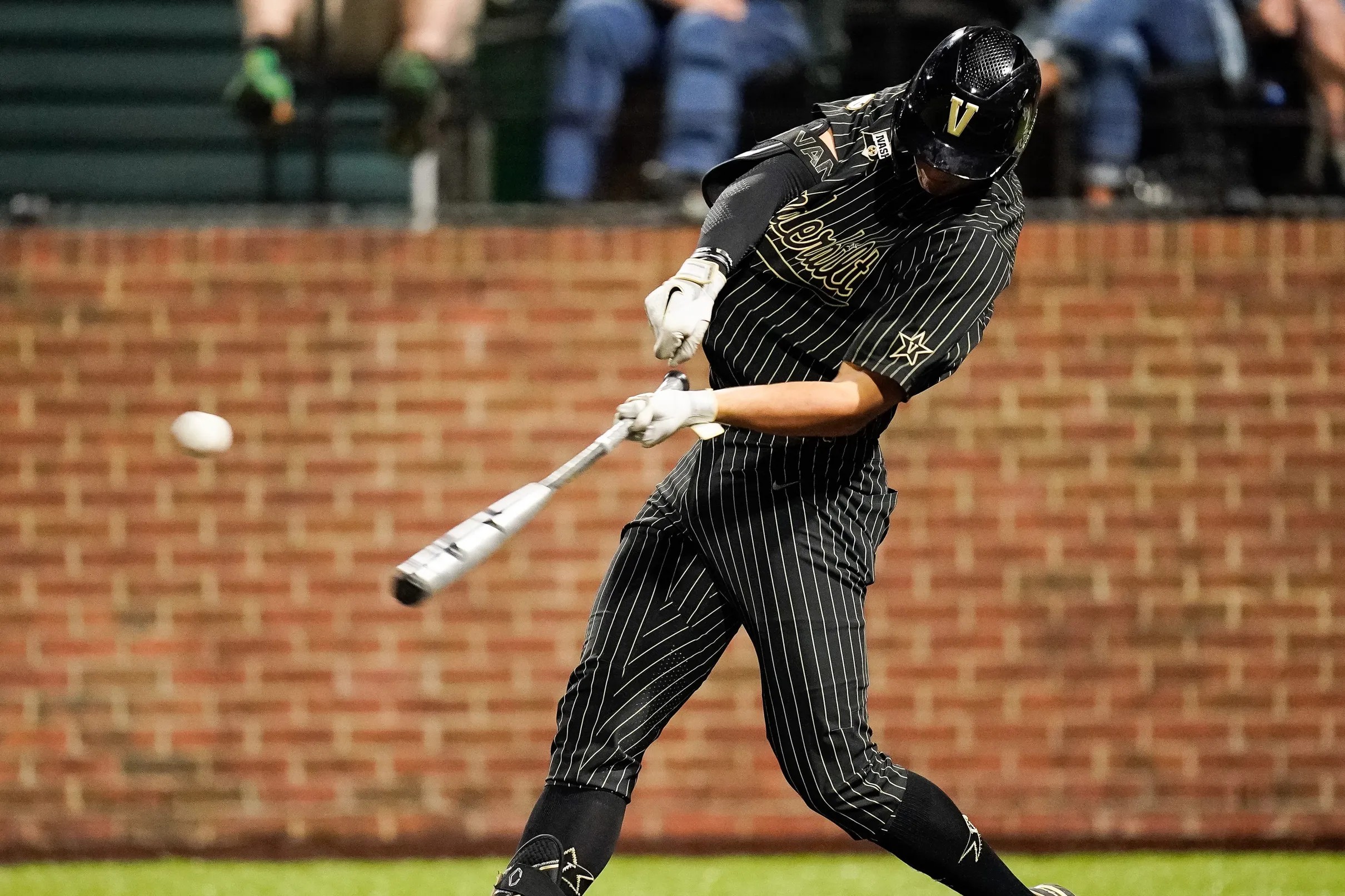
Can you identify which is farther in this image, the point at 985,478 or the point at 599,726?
the point at 985,478

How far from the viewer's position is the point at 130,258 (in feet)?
18.7

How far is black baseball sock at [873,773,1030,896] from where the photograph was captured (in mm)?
3633

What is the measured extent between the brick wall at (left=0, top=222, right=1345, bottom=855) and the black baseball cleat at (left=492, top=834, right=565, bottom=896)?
219 cm

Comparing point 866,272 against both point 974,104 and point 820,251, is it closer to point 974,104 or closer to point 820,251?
point 820,251

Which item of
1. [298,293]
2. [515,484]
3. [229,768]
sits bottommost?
[229,768]

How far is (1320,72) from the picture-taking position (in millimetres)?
6062

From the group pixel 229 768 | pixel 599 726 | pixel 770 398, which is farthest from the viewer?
pixel 229 768

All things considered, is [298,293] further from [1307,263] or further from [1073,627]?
[1307,263]

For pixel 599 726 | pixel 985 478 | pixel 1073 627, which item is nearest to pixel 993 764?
pixel 1073 627

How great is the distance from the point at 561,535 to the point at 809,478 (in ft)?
7.11

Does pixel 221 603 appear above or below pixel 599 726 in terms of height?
below

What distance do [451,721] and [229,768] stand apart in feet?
2.52

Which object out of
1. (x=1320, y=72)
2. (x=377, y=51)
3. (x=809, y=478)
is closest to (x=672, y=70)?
(x=377, y=51)

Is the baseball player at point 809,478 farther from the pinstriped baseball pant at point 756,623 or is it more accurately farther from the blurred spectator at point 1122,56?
the blurred spectator at point 1122,56
